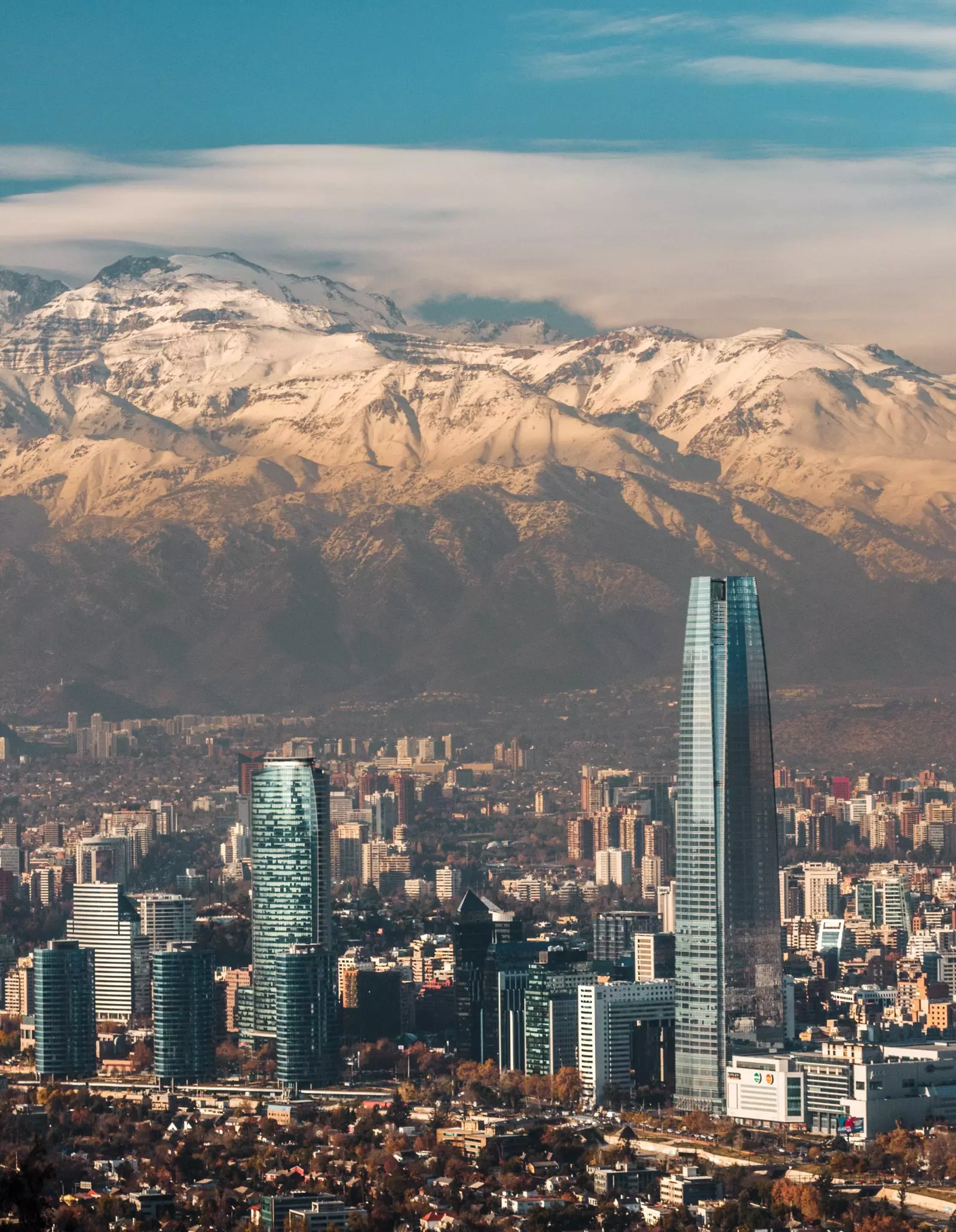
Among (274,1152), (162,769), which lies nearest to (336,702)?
(162,769)

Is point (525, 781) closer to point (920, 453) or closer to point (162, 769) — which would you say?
point (162, 769)

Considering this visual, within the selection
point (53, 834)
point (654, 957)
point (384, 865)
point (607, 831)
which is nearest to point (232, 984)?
point (654, 957)

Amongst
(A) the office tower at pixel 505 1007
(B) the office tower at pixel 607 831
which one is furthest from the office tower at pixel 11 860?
(A) the office tower at pixel 505 1007

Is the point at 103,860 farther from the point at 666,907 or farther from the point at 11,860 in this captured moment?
the point at 666,907

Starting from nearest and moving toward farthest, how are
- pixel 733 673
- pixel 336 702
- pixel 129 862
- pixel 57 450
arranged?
pixel 733 673 < pixel 129 862 < pixel 336 702 < pixel 57 450

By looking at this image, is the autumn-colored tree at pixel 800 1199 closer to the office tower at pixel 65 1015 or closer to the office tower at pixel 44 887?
the office tower at pixel 65 1015

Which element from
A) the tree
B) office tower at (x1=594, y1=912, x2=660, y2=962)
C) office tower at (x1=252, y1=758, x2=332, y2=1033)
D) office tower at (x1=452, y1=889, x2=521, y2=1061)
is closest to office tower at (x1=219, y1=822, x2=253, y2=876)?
office tower at (x1=594, y1=912, x2=660, y2=962)

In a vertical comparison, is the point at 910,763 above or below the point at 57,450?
below
